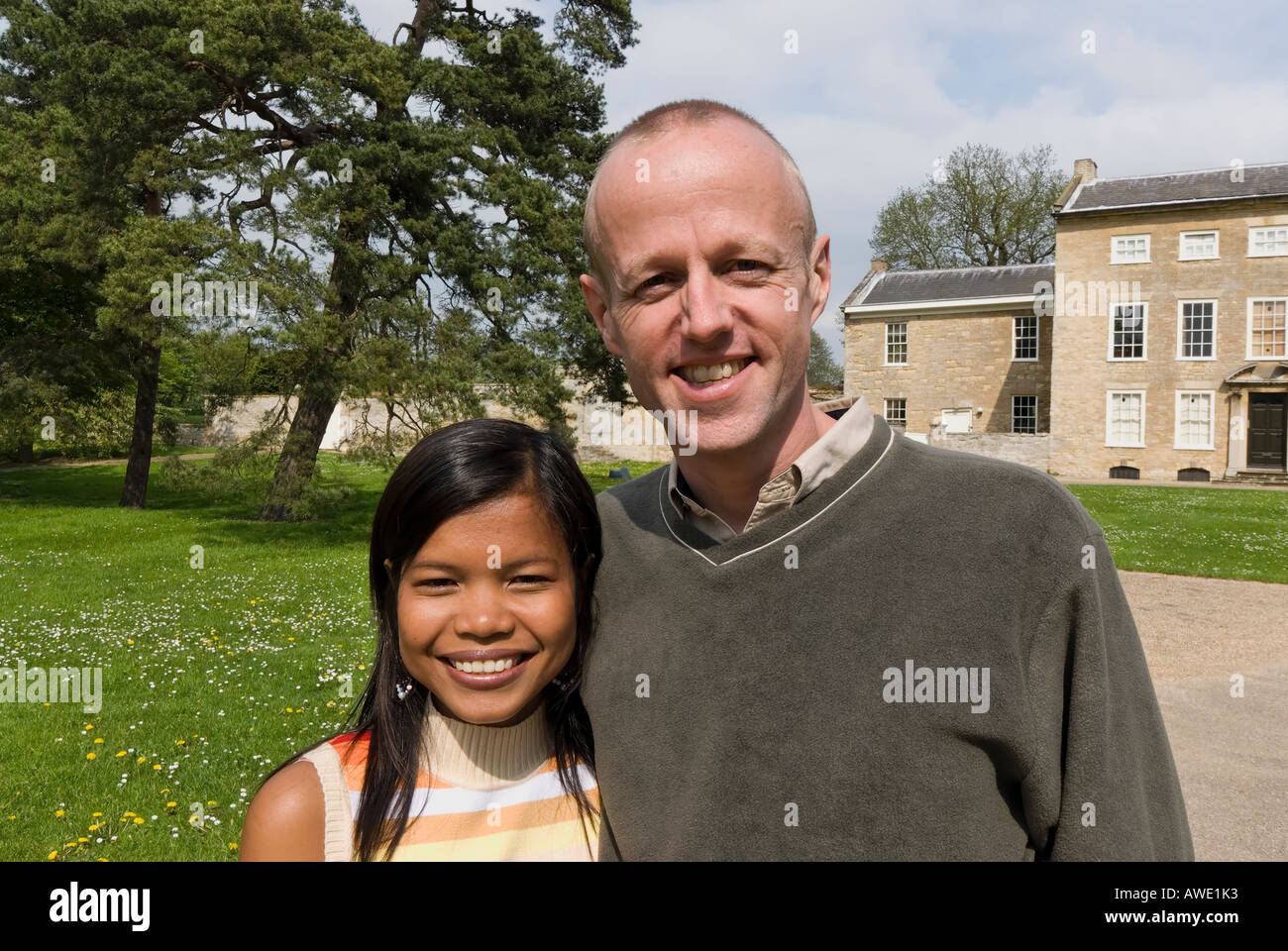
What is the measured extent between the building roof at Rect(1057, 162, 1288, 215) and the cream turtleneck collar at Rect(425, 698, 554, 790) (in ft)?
123

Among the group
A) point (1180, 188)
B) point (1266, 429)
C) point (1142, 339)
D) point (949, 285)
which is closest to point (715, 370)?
point (1266, 429)

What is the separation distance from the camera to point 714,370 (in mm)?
2072

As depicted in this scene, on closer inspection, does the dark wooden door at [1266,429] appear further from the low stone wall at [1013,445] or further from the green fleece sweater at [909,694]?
the green fleece sweater at [909,694]

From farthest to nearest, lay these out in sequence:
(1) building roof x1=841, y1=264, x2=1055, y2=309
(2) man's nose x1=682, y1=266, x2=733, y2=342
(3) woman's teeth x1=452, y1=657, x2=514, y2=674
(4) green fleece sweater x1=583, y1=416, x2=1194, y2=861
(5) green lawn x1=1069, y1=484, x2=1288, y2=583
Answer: (1) building roof x1=841, y1=264, x2=1055, y2=309 → (5) green lawn x1=1069, y1=484, x2=1288, y2=583 → (3) woman's teeth x1=452, y1=657, x2=514, y2=674 → (2) man's nose x1=682, y1=266, x2=733, y2=342 → (4) green fleece sweater x1=583, y1=416, x2=1194, y2=861

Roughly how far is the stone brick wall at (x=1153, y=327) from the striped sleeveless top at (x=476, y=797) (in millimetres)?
35494

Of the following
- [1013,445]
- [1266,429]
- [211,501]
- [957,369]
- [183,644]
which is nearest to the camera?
[183,644]

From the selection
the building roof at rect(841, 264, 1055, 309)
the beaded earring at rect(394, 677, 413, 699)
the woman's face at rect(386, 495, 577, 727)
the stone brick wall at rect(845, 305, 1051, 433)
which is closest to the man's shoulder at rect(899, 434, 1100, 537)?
the woman's face at rect(386, 495, 577, 727)

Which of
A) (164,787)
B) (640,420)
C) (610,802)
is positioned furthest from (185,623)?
(640,420)

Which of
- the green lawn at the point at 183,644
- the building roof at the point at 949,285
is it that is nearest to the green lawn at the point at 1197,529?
the green lawn at the point at 183,644

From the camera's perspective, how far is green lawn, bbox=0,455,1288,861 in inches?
226

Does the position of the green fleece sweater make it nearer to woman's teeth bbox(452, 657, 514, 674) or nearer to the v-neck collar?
the v-neck collar

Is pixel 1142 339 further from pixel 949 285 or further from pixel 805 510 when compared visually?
pixel 805 510

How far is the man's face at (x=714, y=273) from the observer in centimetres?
202

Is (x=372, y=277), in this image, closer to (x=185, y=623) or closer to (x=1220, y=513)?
(x=185, y=623)
